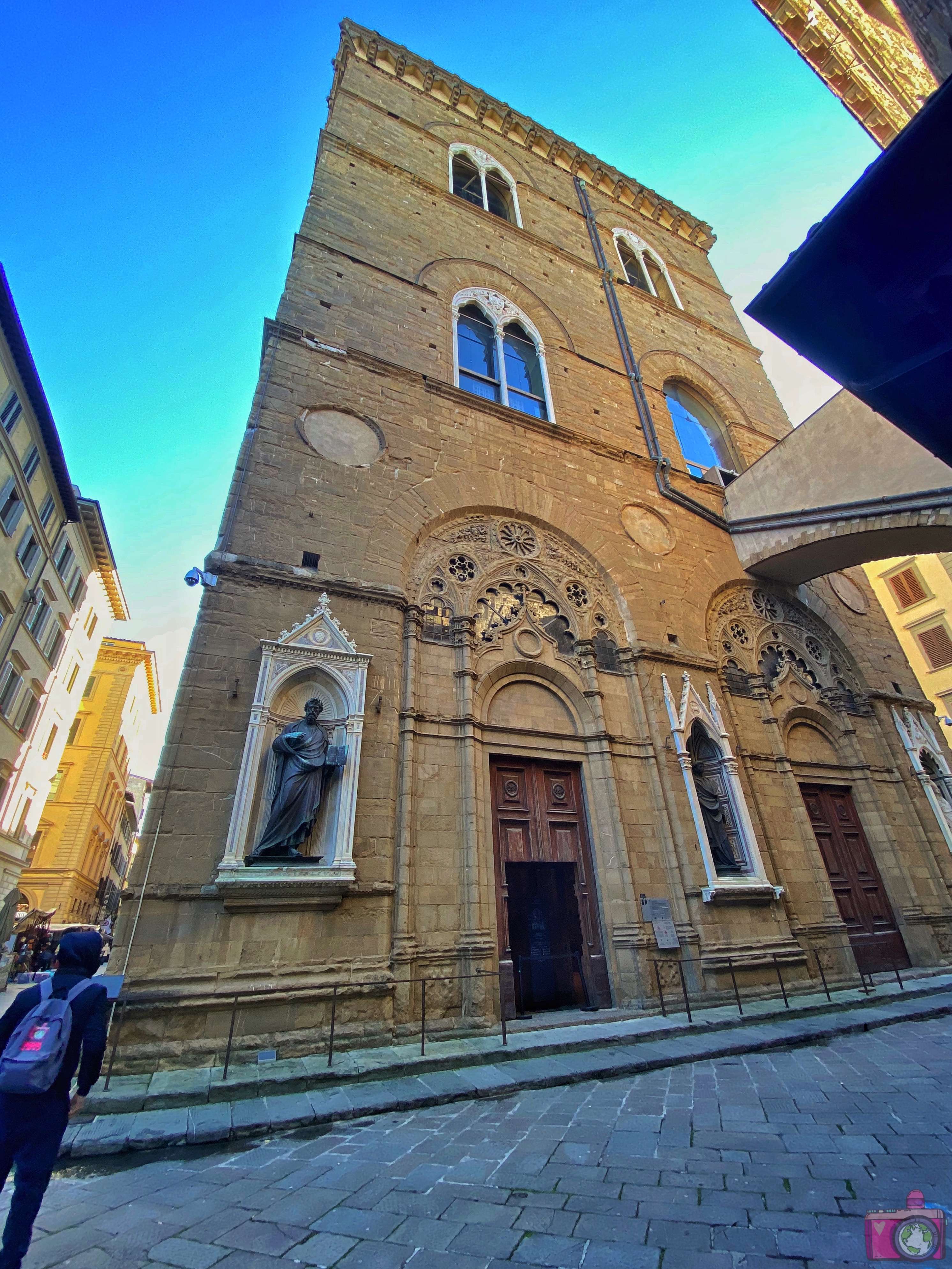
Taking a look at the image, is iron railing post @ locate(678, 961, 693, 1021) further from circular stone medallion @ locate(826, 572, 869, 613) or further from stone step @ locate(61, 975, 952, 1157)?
circular stone medallion @ locate(826, 572, 869, 613)

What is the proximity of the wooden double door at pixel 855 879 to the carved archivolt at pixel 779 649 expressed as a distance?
6.41 ft

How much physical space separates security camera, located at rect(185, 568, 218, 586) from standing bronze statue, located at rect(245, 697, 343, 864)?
1877 mm

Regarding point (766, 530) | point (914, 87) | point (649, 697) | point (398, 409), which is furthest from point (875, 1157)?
point (914, 87)

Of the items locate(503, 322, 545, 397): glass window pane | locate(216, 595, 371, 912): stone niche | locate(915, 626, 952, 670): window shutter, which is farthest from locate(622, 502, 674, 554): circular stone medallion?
locate(915, 626, 952, 670): window shutter

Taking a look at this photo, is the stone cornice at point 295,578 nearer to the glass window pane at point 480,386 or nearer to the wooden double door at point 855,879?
the glass window pane at point 480,386

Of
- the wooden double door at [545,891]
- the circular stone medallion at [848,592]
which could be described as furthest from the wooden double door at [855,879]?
the circular stone medallion at [848,592]

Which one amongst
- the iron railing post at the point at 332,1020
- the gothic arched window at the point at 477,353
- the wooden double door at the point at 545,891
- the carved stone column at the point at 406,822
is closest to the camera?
the iron railing post at the point at 332,1020

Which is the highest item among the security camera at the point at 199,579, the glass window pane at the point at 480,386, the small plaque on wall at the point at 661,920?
the glass window pane at the point at 480,386

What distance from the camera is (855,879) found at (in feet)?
31.7

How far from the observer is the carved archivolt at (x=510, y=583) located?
27.4 ft

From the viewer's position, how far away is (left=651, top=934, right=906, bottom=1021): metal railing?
6.68 meters

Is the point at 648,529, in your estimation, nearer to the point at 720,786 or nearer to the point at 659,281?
the point at 720,786

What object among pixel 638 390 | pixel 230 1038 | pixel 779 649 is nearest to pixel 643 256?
pixel 638 390

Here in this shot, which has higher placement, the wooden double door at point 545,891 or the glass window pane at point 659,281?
the glass window pane at point 659,281
